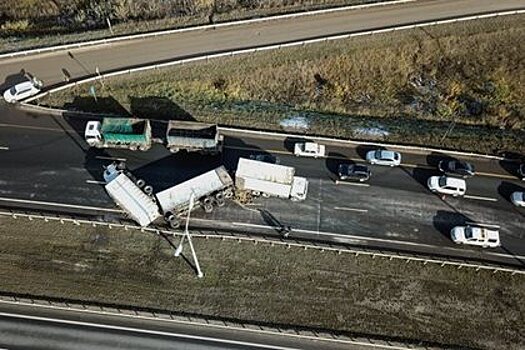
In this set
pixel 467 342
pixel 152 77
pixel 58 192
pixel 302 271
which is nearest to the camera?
pixel 467 342

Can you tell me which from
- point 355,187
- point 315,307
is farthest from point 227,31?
point 315,307

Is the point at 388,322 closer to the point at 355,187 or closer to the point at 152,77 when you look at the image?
the point at 355,187

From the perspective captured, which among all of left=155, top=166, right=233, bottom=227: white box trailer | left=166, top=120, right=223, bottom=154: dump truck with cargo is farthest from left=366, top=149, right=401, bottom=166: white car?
left=166, top=120, right=223, bottom=154: dump truck with cargo

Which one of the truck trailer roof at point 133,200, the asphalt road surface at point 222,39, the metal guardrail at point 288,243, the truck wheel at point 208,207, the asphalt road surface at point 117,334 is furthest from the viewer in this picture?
the asphalt road surface at point 222,39

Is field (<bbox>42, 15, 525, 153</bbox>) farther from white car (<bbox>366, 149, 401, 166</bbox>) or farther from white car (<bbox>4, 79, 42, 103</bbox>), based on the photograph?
white car (<bbox>366, 149, 401, 166</bbox>)

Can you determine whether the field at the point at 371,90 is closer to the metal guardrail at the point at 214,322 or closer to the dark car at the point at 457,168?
the dark car at the point at 457,168

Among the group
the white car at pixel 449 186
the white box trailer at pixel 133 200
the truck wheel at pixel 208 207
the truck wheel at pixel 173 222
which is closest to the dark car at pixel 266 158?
the truck wheel at pixel 208 207

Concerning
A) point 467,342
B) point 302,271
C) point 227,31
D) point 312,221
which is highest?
point 227,31
